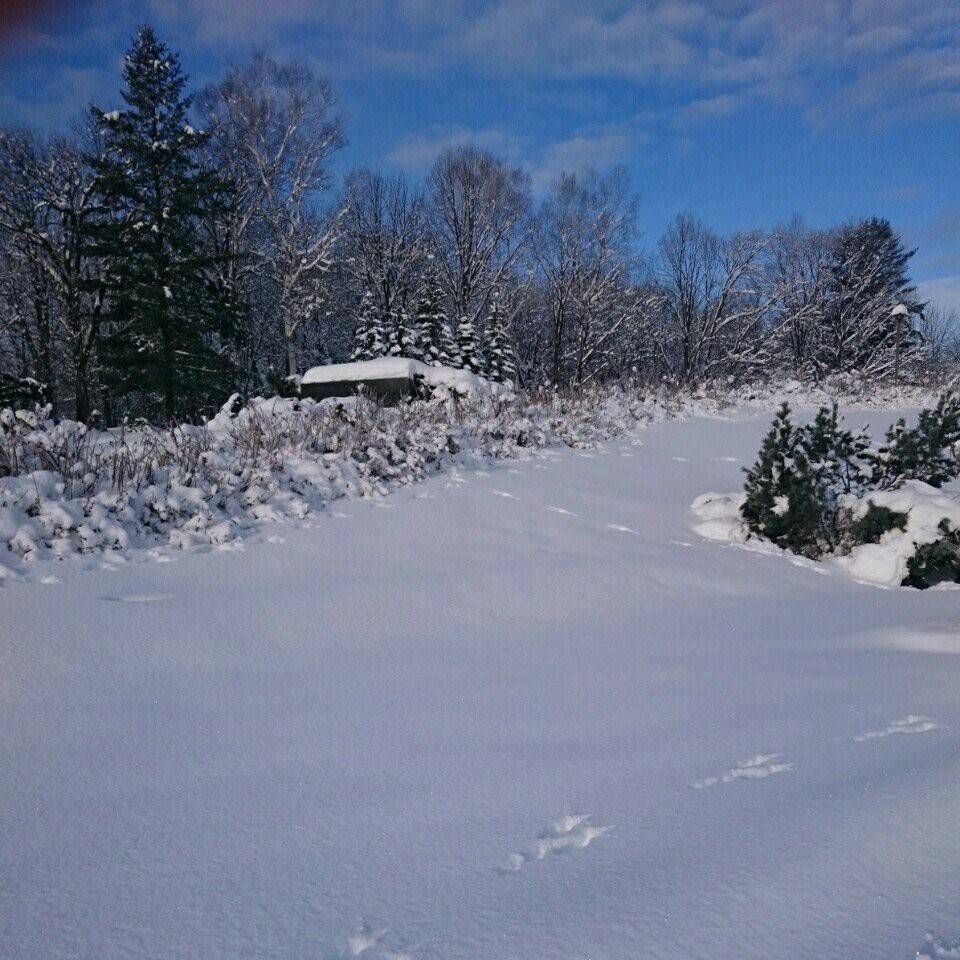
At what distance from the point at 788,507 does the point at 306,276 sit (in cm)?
2037

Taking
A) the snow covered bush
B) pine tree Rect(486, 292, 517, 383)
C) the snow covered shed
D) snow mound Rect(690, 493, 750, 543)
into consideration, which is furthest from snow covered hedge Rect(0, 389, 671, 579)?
pine tree Rect(486, 292, 517, 383)

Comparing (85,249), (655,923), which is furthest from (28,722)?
(85,249)

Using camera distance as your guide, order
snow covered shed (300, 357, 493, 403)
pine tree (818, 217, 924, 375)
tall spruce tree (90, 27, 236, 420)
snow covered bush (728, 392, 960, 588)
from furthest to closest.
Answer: pine tree (818, 217, 924, 375)
tall spruce tree (90, 27, 236, 420)
snow covered shed (300, 357, 493, 403)
snow covered bush (728, 392, 960, 588)

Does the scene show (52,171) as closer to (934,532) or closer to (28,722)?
(28,722)

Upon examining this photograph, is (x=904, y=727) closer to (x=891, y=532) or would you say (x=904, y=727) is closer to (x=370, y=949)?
(x=370, y=949)

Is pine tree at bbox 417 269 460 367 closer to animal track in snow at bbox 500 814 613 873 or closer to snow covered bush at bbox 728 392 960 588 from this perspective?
snow covered bush at bbox 728 392 960 588

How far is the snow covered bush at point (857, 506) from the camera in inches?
209

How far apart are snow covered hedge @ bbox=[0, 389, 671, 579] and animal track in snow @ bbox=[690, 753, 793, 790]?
12.2 ft

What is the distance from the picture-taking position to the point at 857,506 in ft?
20.4

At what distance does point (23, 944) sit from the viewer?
3.75 ft

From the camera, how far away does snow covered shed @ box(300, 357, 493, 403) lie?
11.0 metres

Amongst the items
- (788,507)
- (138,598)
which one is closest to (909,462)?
(788,507)

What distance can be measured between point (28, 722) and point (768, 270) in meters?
38.9

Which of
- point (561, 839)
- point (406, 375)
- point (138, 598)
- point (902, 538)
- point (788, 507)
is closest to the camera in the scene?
point (561, 839)
